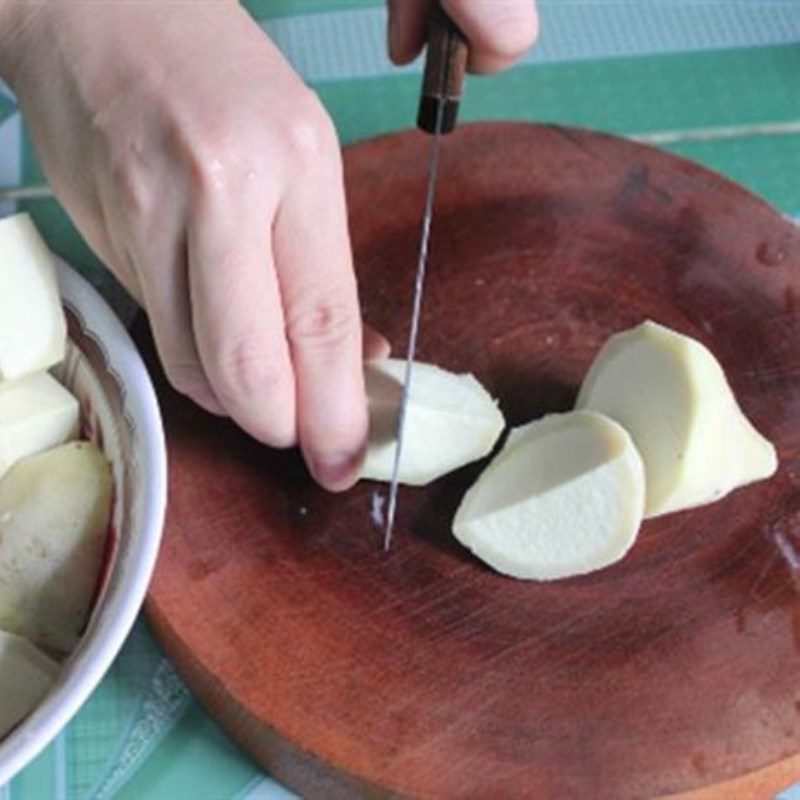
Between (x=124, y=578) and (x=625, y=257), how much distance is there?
21.7 inches

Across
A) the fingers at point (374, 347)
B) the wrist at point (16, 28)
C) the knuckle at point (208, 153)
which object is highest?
the wrist at point (16, 28)

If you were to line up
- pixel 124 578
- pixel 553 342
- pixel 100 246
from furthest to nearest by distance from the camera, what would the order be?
pixel 553 342 → pixel 100 246 → pixel 124 578

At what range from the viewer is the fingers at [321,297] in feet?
2.71

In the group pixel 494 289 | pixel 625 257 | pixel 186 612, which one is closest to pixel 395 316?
pixel 494 289

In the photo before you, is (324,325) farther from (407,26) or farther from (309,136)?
(407,26)

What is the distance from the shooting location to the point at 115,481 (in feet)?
2.82

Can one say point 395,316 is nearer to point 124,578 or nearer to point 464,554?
point 464,554

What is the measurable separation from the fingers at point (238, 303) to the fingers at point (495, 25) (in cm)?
20

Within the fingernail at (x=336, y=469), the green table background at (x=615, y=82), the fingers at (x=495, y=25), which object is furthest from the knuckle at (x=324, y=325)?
the green table background at (x=615, y=82)

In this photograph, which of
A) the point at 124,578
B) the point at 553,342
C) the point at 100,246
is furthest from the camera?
the point at 553,342

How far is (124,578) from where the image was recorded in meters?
0.77

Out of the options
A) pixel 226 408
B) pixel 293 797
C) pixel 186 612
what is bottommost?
pixel 293 797

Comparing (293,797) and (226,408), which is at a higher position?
(226,408)

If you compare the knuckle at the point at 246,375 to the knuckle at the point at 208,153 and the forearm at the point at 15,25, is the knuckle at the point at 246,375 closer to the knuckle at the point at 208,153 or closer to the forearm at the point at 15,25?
the knuckle at the point at 208,153
